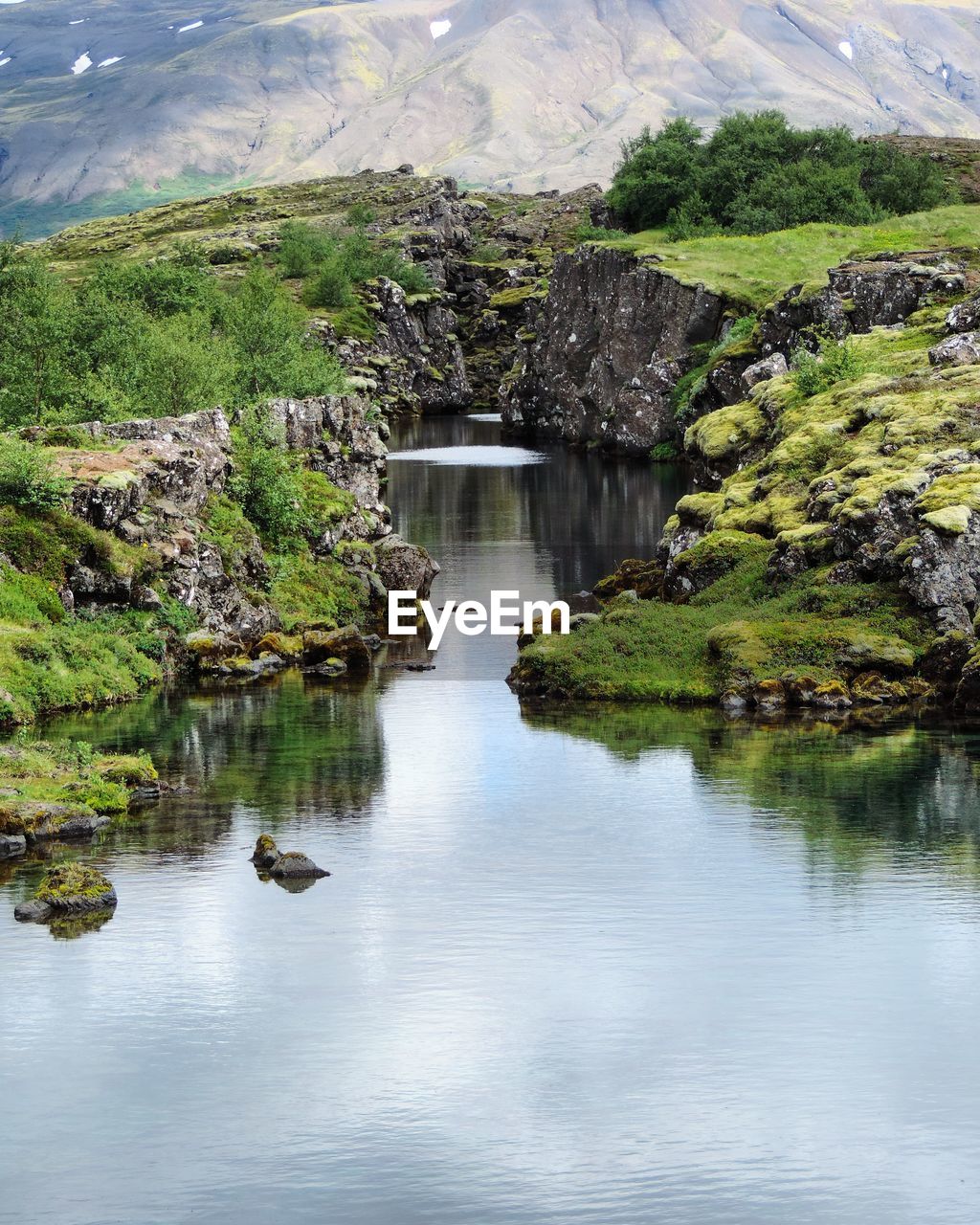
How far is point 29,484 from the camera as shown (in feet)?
230

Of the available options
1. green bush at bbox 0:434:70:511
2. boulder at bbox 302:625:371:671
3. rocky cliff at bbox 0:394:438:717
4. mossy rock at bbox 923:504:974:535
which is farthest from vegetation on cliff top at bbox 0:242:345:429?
mossy rock at bbox 923:504:974:535

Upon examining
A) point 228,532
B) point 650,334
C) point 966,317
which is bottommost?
point 228,532

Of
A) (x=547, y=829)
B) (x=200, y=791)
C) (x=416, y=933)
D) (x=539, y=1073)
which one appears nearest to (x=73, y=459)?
(x=200, y=791)

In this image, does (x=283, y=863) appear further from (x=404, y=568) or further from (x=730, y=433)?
(x=730, y=433)

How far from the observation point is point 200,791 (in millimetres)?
55719

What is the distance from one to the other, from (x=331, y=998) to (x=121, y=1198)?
9463 millimetres

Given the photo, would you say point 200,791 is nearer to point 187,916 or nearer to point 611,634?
point 187,916

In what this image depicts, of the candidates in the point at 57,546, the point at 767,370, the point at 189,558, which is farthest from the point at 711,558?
the point at 767,370

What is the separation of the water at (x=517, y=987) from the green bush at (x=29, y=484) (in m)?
11.8

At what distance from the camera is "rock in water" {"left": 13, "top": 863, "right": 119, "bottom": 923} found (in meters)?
43.5

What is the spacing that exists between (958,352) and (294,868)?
61.2 m

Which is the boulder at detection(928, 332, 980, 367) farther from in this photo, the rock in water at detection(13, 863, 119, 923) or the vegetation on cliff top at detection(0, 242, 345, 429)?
the rock in water at detection(13, 863, 119, 923)

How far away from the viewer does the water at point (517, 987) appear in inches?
1203

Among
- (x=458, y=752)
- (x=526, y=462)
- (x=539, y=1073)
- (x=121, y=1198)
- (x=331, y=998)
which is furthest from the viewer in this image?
(x=526, y=462)
